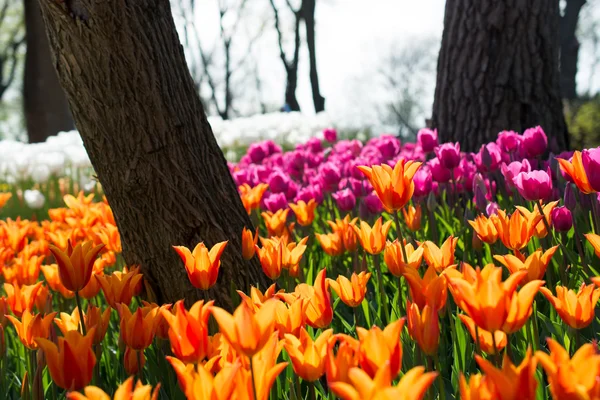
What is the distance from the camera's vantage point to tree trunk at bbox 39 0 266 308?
2314 mm

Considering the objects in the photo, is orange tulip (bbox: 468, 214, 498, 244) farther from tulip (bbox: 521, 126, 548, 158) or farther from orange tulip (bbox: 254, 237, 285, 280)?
tulip (bbox: 521, 126, 548, 158)

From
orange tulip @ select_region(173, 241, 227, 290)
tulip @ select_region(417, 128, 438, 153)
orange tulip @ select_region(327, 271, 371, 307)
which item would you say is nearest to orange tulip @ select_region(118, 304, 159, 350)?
orange tulip @ select_region(173, 241, 227, 290)

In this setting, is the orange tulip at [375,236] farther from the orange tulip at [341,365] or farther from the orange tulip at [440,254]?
the orange tulip at [341,365]

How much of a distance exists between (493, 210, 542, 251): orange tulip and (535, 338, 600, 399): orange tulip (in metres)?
0.98

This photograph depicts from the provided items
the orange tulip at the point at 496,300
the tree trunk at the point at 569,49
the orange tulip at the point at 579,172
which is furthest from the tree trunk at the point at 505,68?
the tree trunk at the point at 569,49

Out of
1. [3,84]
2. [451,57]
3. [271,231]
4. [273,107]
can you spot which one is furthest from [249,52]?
[271,231]

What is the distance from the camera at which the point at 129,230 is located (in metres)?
2.47

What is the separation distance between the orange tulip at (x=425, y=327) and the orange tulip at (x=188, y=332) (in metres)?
0.43

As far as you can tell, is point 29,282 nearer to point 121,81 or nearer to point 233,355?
point 121,81

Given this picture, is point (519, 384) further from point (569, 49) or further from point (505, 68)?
point (569, 49)

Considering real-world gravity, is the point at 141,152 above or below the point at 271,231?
above

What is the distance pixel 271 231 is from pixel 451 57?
107 inches

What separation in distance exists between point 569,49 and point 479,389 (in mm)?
17925

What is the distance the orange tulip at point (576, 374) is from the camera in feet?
3.04
